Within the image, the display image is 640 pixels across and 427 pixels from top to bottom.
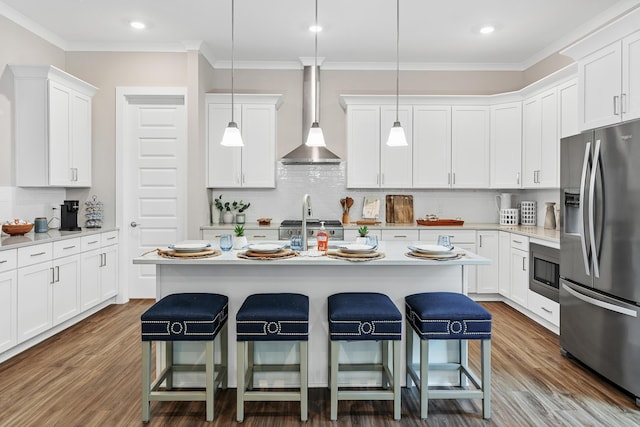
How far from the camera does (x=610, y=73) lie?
2.83m

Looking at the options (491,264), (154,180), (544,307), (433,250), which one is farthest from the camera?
(154,180)

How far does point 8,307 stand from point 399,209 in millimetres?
4113

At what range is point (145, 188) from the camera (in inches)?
191

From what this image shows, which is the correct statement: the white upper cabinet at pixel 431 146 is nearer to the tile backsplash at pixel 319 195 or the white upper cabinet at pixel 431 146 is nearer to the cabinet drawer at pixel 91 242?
the tile backsplash at pixel 319 195

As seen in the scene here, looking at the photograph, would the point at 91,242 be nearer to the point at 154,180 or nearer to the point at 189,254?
the point at 154,180

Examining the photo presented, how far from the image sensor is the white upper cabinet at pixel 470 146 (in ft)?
16.4

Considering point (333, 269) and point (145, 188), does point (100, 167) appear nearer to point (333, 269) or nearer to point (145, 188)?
point (145, 188)

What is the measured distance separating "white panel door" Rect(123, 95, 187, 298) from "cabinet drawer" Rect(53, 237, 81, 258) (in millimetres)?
958

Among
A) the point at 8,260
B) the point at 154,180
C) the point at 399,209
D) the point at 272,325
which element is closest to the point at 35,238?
the point at 8,260

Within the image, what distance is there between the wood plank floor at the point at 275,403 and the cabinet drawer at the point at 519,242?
1.09m

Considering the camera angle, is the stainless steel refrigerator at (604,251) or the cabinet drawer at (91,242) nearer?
the stainless steel refrigerator at (604,251)

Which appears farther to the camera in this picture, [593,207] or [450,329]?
[593,207]

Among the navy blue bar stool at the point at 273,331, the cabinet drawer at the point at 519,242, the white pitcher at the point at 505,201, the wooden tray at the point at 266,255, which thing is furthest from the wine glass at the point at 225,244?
the white pitcher at the point at 505,201

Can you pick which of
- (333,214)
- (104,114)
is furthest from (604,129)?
(104,114)
